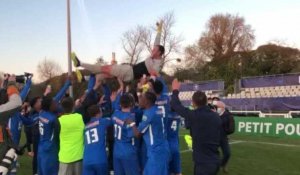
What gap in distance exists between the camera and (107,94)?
923 centimetres

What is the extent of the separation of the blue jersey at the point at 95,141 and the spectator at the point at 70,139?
0.19 meters

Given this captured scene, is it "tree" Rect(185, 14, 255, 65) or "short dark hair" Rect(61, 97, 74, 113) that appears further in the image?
Answer: "tree" Rect(185, 14, 255, 65)

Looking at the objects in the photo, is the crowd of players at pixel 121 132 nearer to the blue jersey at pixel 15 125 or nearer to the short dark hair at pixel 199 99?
the short dark hair at pixel 199 99

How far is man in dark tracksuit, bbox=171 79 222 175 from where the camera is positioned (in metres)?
6.18

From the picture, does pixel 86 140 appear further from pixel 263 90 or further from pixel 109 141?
pixel 263 90

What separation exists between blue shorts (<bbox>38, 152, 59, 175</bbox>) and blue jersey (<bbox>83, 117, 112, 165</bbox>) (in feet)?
3.94

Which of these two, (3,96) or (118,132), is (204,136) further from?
(3,96)

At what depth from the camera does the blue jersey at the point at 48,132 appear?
8.12 m

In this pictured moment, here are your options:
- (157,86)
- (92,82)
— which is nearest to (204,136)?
(157,86)

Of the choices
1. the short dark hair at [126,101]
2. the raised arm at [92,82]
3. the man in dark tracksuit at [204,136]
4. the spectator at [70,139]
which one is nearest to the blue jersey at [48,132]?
the spectator at [70,139]

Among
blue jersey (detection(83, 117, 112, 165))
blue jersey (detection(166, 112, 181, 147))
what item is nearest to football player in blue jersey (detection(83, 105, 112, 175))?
blue jersey (detection(83, 117, 112, 165))

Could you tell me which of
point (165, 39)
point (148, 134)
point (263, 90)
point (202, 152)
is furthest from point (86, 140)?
point (165, 39)

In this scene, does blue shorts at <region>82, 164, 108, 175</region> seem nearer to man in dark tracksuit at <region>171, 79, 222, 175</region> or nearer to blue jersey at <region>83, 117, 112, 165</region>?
blue jersey at <region>83, 117, 112, 165</region>

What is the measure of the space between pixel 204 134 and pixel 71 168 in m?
2.73
